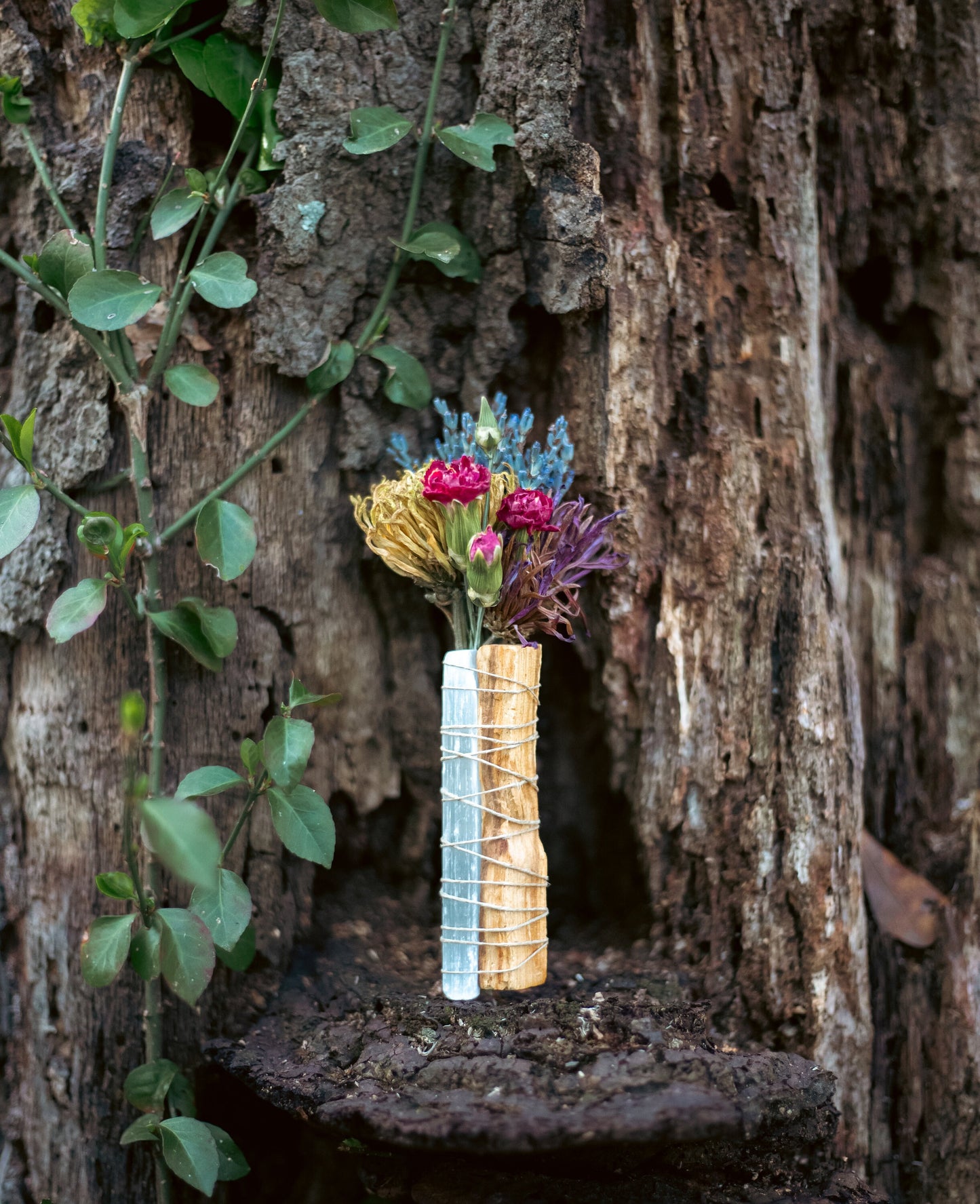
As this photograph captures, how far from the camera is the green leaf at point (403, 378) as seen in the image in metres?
1.71

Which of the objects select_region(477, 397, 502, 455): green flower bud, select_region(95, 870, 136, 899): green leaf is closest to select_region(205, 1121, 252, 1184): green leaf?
select_region(95, 870, 136, 899): green leaf

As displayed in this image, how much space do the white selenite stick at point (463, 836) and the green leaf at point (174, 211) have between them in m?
0.87

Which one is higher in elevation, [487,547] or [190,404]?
[190,404]

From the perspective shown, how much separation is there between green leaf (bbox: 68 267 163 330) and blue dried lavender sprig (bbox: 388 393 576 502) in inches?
18.7

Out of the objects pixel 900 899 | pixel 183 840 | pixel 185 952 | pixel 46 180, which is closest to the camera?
pixel 183 840

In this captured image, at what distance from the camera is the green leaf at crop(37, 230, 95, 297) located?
1531 mm

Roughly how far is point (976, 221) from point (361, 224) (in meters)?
1.29

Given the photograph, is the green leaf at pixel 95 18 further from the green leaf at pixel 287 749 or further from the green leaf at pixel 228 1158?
the green leaf at pixel 228 1158

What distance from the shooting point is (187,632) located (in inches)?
63.4

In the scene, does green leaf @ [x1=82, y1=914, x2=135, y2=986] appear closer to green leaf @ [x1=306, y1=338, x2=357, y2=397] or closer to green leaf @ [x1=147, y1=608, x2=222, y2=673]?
green leaf @ [x1=147, y1=608, x2=222, y2=673]

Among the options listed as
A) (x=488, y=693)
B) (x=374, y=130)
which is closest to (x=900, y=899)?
(x=488, y=693)

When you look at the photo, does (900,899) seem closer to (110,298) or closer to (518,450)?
(518,450)

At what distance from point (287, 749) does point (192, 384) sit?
0.66 meters

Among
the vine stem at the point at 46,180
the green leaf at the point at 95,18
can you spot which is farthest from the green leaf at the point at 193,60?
the vine stem at the point at 46,180
